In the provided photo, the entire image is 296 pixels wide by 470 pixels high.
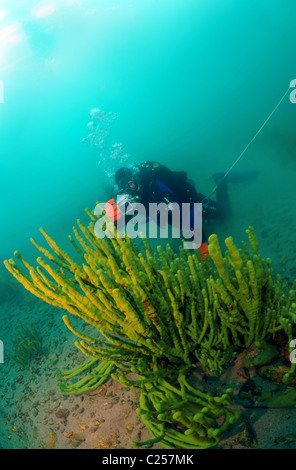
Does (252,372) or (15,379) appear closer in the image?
(252,372)

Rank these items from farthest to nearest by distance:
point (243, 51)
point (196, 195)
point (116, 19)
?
1. point (116, 19)
2. point (243, 51)
3. point (196, 195)

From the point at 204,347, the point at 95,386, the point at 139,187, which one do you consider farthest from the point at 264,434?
the point at 139,187

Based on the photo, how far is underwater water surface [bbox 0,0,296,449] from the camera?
3100 mm

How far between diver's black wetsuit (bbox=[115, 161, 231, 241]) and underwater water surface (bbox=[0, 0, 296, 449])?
985mm

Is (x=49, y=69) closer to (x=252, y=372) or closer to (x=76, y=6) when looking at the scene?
(x=76, y=6)

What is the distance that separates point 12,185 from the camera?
78.9 m

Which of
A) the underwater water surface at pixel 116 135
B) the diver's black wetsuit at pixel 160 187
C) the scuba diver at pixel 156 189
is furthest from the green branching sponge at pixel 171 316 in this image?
the diver's black wetsuit at pixel 160 187

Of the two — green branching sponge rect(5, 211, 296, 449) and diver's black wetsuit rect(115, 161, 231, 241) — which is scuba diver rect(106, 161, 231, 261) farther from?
green branching sponge rect(5, 211, 296, 449)

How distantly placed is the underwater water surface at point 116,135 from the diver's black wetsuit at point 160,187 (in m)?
0.99

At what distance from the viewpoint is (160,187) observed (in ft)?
18.5

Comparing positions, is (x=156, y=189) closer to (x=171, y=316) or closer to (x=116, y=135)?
(x=171, y=316)

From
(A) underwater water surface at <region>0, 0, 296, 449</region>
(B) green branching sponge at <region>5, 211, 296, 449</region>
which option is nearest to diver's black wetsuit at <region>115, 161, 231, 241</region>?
(A) underwater water surface at <region>0, 0, 296, 449</region>

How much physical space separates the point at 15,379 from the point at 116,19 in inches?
4127

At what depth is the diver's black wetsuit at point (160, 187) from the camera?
5308 millimetres
